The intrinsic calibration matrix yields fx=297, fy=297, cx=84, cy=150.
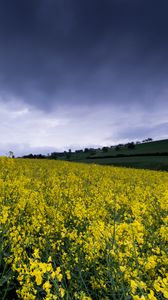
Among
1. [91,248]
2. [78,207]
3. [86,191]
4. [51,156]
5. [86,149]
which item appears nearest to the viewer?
[91,248]

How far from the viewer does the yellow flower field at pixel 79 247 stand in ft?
10.2

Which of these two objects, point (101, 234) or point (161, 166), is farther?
point (161, 166)

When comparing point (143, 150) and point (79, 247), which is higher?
point (143, 150)

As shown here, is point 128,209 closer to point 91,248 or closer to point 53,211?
point 53,211

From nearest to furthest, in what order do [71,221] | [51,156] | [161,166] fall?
1. [71,221]
2. [161,166]
3. [51,156]

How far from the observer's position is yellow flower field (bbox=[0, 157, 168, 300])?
3111 mm

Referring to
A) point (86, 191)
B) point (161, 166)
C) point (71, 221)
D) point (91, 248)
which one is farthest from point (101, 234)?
point (161, 166)

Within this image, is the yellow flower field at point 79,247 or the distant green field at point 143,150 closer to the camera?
the yellow flower field at point 79,247

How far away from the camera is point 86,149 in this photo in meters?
74.9

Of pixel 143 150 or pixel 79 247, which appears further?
pixel 143 150

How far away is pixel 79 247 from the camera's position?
467 centimetres

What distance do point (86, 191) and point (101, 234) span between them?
496 cm

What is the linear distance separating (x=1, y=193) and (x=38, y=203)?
870mm

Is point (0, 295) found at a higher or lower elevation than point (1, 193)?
lower
